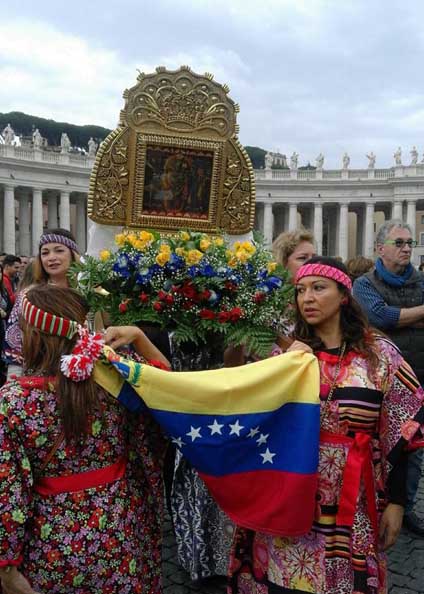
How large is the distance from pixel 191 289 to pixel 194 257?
7.8 inches

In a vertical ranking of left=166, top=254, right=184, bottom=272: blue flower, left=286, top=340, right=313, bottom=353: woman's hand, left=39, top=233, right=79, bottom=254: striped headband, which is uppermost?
left=39, top=233, right=79, bottom=254: striped headband

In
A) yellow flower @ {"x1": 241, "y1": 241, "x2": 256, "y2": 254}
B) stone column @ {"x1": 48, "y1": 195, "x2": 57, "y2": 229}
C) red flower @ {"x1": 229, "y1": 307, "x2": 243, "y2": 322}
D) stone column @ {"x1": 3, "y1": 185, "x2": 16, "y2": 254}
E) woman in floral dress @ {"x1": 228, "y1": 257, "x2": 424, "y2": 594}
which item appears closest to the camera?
woman in floral dress @ {"x1": 228, "y1": 257, "x2": 424, "y2": 594}

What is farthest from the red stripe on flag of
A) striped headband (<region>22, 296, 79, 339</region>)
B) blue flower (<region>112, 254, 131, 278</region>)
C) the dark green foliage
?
the dark green foliage

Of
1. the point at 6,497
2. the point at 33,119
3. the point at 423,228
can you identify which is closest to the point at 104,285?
the point at 6,497

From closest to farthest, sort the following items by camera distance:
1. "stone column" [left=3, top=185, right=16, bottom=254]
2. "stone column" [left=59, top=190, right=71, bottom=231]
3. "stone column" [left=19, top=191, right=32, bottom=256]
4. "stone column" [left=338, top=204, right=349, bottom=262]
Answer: "stone column" [left=3, top=185, right=16, bottom=254] → "stone column" [left=59, top=190, right=71, bottom=231] → "stone column" [left=19, top=191, right=32, bottom=256] → "stone column" [left=338, top=204, right=349, bottom=262]

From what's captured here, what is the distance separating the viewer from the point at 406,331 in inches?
188

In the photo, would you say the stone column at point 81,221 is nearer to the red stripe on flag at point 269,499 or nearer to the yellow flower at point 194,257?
the yellow flower at point 194,257

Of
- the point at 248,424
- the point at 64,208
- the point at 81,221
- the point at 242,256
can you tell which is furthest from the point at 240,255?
the point at 81,221

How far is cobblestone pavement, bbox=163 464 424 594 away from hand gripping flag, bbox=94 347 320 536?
5.53 ft

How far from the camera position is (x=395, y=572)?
3.95m

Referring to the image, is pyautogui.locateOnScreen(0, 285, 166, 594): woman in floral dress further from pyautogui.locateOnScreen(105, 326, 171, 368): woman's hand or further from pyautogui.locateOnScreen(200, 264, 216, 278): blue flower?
pyautogui.locateOnScreen(200, 264, 216, 278): blue flower

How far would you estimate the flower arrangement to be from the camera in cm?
321

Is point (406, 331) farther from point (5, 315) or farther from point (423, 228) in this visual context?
point (423, 228)

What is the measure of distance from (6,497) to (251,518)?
41.0 inches
